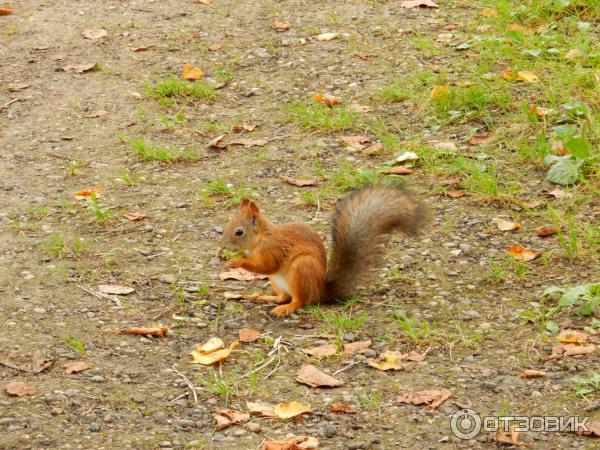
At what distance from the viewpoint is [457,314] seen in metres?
3.55

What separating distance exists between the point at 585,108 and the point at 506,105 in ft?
1.42

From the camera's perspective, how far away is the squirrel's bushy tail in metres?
3.62

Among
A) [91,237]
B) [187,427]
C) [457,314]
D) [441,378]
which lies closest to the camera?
[187,427]

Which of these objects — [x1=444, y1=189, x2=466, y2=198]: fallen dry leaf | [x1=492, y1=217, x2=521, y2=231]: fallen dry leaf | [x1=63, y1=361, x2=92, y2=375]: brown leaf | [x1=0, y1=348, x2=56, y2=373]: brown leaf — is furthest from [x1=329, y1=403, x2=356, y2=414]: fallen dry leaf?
[x1=444, y1=189, x2=466, y2=198]: fallen dry leaf

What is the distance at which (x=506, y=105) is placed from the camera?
503 cm

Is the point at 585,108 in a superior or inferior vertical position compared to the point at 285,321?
superior

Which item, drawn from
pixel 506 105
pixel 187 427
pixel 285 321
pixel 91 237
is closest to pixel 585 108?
pixel 506 105

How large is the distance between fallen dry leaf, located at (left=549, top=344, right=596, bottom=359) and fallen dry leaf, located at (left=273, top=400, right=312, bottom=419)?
2.69ft

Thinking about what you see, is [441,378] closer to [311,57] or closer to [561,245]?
[561,245]

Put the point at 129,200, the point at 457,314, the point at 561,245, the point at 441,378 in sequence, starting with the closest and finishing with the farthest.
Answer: the point at 441,378
the point at 457,314
the point at 561,245
the point at 129,200

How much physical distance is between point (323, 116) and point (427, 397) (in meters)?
2.41

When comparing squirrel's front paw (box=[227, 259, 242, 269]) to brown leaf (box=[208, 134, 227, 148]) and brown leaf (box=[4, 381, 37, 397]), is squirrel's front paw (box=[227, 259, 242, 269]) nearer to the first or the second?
brown leaf (box=[4, 381, 37, 397])

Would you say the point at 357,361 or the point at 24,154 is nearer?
the point at 357,361

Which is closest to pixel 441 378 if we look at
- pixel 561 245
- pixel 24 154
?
pixel 561 245
